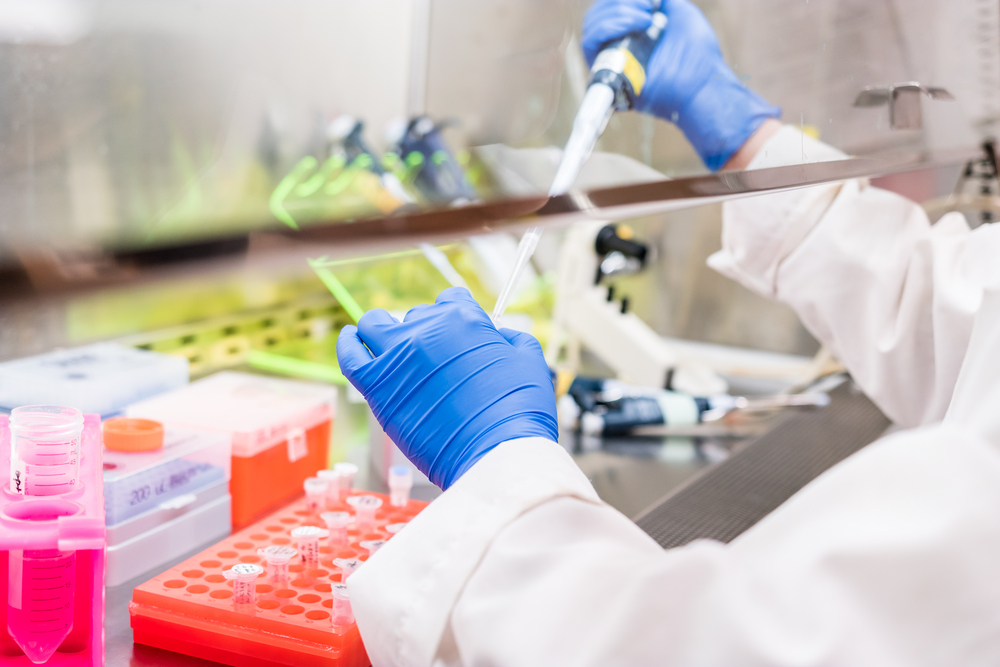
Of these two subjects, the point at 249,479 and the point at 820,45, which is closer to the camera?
the point at 249,479

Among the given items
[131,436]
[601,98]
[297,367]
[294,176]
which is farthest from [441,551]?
[294,176]

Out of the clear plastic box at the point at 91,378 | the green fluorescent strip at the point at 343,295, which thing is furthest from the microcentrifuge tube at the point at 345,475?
the green fluorescent strip at the point at 343,295

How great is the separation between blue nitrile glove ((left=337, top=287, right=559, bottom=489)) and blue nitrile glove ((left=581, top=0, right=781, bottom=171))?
2.00 feet

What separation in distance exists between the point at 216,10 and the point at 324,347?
857mm

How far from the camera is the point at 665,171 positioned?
962 millimetres

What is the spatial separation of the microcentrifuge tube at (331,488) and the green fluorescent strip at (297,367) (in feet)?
2.22

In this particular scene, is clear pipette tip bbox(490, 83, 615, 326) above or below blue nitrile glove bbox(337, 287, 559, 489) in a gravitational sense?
above

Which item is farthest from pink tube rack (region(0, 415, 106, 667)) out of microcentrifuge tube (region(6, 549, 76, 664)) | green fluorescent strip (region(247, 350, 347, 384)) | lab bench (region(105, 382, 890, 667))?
green fluorescent strip (region(247, 350, 347, 384))

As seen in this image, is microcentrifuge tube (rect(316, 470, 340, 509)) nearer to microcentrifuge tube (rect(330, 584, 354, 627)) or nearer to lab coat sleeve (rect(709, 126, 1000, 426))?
microcentrifuge tube (rect(330, 584, 354, 627))

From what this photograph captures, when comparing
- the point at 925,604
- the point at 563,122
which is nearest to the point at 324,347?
the point at 563,122

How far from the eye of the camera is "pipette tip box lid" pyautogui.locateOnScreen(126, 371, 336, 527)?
3.37 feet

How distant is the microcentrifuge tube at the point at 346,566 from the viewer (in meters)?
0.80

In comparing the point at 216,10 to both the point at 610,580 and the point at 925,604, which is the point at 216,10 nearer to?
the point at 610,580

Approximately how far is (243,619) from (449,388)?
290 mm
